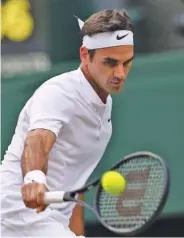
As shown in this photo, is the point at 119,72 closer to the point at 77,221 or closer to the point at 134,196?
the point at 134,196

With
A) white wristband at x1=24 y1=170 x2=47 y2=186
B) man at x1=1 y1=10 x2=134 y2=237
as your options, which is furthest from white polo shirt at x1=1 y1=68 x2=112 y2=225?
white wristband at x1=24 y1=170 x2=47 y2=186

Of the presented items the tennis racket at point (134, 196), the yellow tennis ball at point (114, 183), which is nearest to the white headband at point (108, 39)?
the tennis racket at point (134, 196)

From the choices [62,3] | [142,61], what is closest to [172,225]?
[142,61]

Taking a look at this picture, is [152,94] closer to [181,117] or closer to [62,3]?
[181,117]

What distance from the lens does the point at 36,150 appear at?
4215mm

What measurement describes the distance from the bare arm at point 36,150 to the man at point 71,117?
9cm

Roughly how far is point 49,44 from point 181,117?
4.45 feet

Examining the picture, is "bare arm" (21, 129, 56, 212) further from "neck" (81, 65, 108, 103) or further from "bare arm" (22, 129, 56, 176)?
"neck" (81, 65, 108, 103)

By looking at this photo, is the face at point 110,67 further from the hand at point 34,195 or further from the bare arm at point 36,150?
the hand at point 34,195

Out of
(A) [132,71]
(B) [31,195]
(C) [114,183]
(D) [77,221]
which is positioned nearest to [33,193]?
(B) [31,195]

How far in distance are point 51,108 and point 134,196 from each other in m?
0.49

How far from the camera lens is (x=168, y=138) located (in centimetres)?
764

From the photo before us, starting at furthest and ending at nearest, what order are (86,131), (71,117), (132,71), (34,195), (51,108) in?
(132,71) → (86,131) → (71,117) → (51,108) → (34,195)

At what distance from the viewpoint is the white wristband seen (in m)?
4.12
